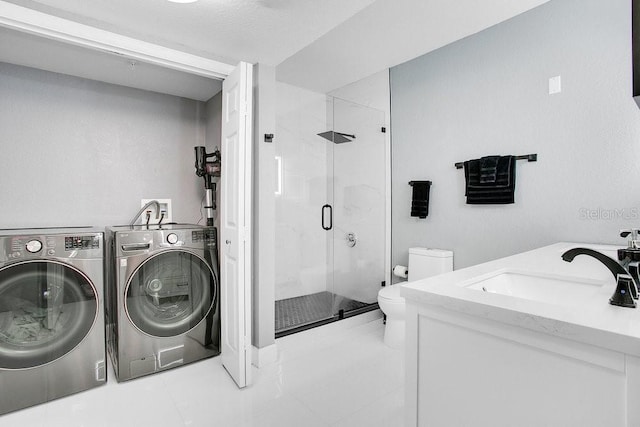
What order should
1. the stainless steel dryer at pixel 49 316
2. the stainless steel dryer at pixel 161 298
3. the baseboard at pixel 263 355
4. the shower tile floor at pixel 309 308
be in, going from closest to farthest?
the stainless steel dryer at pixel 49 316 < the stainless steel dryer at pixel 161 298 < the baseboard at pixel 263 355 < the shower tile floor at pixel 309 308

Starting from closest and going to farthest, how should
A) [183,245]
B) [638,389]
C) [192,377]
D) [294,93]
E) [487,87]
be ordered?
1. [638,389]
2. [192,377]
3. [183,245]
4. [487,87]
5. [294,93]

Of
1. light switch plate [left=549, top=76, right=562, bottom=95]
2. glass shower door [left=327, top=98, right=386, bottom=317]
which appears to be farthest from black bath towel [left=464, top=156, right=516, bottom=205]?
glass shower door [left=327, top=98, right=386, bottom=317]

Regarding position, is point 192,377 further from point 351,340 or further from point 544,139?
point 544,139

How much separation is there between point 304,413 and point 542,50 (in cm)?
292

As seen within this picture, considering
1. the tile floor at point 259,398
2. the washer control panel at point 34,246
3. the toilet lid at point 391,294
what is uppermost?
the washer control panel at point 34,246

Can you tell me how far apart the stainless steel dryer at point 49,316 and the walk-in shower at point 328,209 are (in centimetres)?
145

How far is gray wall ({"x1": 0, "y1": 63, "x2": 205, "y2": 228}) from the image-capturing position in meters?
2.37

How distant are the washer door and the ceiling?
1459 mm

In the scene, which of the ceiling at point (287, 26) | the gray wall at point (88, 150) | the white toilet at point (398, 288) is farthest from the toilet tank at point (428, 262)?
the gray wall at point (88, 150)

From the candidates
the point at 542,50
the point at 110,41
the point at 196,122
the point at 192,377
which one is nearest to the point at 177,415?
the point at 192,377

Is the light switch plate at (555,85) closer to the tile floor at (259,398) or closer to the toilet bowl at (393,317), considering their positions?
the toilet bowl at (393,317)

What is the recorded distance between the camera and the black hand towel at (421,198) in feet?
9.71

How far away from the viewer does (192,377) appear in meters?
2.19

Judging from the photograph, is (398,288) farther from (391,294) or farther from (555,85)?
(555,85)
